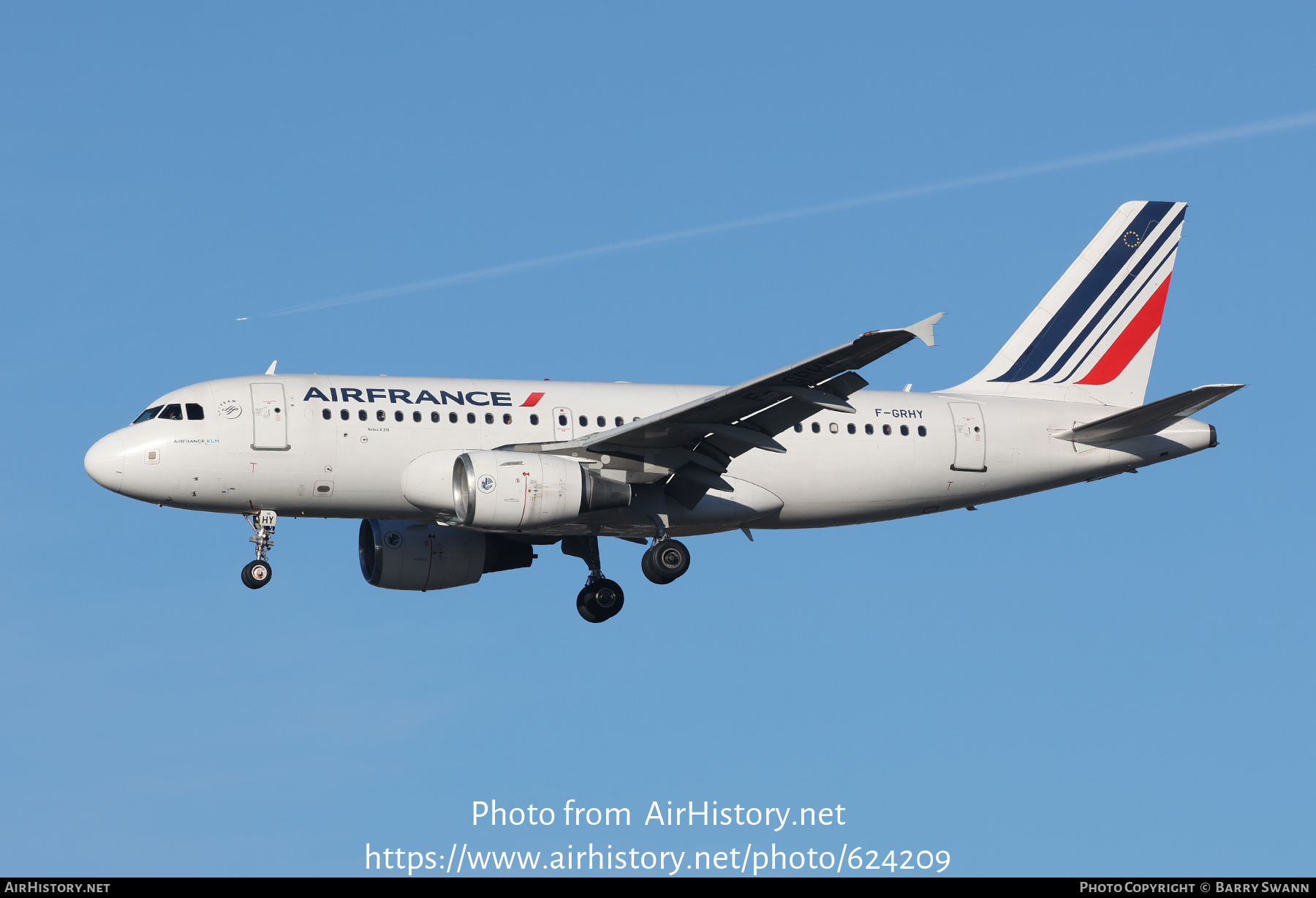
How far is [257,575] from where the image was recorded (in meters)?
37.3

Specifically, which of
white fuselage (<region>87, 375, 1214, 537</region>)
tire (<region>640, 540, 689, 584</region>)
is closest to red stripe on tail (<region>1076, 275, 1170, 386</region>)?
white fuselage (<region>87, 375, 1214, 537</region>)

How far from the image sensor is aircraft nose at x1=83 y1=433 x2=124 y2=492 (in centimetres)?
3666

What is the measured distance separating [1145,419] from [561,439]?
43.5ft

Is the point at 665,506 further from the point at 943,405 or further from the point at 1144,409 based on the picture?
the point at 1144,409

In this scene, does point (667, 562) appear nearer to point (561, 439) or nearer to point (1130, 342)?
point (561, 439)

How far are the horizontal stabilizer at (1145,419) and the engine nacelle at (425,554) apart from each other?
13.5 metres

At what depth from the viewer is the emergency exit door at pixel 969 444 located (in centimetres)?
4066

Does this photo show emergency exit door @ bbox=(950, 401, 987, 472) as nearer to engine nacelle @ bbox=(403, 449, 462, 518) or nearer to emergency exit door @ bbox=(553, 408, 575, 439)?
emergency exit door @ bbox=(553, 408, 575, 439)

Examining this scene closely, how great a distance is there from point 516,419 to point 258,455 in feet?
18.1

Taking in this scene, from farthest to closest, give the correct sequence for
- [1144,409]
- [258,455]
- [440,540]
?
1. [440,540]
2. [1144,409]
3. [258,455]

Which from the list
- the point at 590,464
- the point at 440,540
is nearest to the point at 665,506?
the point at 590,464

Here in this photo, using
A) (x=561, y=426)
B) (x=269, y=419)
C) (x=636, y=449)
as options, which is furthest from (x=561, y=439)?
(x=269, y=419)

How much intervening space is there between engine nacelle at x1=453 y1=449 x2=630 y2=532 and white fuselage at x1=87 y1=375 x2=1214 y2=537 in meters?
1.34
